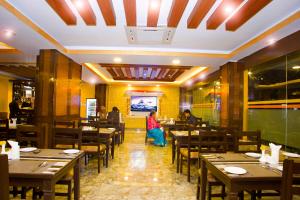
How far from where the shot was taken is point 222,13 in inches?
119

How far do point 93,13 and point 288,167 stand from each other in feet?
9.74

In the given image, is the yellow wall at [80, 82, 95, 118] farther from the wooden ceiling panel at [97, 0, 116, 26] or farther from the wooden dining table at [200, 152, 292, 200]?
the wooden dining table at [200, 152, 292, 200]

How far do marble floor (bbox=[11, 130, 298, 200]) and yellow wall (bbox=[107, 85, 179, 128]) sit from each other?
6.58 meters

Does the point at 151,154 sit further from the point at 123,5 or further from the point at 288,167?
the point at 288,167

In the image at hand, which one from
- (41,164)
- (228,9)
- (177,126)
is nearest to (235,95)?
(177,126)

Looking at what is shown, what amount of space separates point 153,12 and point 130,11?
318mm

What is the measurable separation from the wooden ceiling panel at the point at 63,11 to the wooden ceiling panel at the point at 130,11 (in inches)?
31.5

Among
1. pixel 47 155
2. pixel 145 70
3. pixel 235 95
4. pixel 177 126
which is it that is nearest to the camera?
pixel 47 155

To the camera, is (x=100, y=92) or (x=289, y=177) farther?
(x=100, y=92)

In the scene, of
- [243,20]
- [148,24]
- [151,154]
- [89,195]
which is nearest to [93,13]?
[148,24]

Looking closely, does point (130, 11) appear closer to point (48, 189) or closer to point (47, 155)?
point (47, 155)

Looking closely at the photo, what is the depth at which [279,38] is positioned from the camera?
12.0ft

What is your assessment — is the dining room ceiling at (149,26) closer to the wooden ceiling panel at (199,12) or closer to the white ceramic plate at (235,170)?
the wooden ceiling panel at (199,12)

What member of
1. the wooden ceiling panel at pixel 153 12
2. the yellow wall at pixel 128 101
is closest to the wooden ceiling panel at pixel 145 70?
the yellow wall at pixel 128 101
